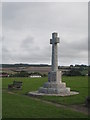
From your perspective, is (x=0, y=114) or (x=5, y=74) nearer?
(x=0, y=114)

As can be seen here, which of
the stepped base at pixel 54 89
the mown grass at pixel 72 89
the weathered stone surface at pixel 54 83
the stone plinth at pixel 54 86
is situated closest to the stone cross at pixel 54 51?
Answer: the weathered stone surface at pixel 54 83

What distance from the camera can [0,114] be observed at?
1184cm

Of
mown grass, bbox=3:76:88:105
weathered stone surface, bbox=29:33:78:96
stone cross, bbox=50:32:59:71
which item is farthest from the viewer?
stone cross, bbox=50:32:59:71

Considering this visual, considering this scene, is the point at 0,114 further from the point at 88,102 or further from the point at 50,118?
the point at 88,102

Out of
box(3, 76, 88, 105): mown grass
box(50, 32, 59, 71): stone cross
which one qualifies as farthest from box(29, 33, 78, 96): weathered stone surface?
box(3, 76, 88, 105): mown grass

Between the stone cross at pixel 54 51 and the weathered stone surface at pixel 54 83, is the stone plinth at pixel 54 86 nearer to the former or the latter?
the weathered stone surface at pixel 54 83

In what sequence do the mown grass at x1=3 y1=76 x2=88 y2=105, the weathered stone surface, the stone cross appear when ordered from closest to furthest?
the mown grass at x1=3 y1=76 x2=88 y2=105, the weathered stone surface, the stone cross

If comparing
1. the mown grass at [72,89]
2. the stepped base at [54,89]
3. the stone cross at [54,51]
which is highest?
the stone cross at [54,51]

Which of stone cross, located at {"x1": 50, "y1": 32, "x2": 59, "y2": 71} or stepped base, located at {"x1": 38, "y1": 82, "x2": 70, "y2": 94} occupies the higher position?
stone cross, located at {"x1": 50, "y1": 32, "x2": 59, "y2": 71}

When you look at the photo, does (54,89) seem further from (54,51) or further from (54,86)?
(54,51)

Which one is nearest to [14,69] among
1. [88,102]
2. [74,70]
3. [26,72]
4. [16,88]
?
[26,72]

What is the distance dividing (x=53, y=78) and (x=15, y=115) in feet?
40.4

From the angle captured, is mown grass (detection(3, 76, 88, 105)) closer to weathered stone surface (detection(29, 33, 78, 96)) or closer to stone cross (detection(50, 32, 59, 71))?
weathered stone surface (detection(29, 33, 78, 96))

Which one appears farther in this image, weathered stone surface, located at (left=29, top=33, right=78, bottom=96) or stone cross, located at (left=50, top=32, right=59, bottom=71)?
stone cross, located at (left=50, top=32, right=59, bottom=71)
